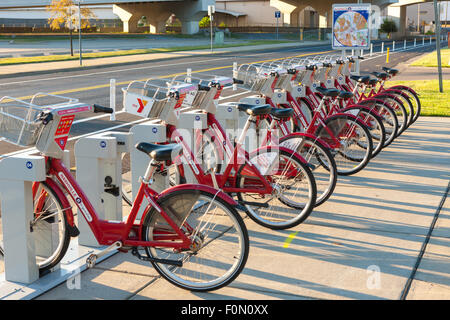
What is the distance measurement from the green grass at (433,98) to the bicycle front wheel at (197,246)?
9.36 m

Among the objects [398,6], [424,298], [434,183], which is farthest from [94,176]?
[398,6]

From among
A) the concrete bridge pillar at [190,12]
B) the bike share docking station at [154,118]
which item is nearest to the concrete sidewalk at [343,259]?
the bike share docking station at [154,118]

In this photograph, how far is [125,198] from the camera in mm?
6305

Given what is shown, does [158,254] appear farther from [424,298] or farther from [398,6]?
[398,6]

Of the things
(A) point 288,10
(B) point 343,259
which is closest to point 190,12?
(A) point 288,10

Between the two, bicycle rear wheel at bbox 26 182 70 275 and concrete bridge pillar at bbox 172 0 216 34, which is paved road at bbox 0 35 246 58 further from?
bicycle rear wheel at bbox 26 182 70 275

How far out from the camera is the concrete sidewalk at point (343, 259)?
436 cm

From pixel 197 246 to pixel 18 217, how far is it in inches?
50.8

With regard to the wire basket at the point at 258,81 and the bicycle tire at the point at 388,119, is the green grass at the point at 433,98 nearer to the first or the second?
the bicycle tire at the point at 388,119

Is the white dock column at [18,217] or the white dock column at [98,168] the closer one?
the white dock column at [18,217]

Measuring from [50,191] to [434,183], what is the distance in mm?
4791

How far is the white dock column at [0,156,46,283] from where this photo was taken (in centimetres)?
430

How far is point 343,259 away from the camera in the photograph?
499 centimetres

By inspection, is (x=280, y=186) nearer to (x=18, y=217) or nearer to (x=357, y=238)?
(x=357, y=238)
